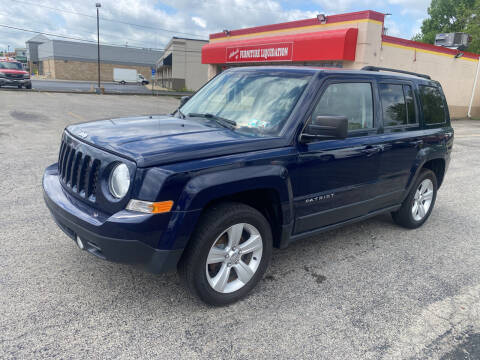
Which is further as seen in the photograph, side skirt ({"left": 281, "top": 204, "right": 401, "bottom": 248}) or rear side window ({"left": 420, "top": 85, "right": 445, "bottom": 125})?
rear side window ({"left": 420, "top": 85, "right": 445, "bottom": 125})

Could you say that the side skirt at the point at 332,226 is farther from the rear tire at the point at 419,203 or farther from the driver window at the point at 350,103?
the driver window at the point at 350,103

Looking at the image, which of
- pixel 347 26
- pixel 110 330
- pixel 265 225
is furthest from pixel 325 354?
pixel 347 26

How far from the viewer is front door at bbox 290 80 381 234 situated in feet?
11.1

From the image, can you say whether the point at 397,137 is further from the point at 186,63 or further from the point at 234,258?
the point at 186,63

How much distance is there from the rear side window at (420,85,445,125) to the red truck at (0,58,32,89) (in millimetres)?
31073

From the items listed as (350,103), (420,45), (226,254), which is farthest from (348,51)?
(226,254)

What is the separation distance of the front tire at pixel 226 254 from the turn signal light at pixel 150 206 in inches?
13.2

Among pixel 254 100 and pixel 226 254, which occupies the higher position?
pixel 254 100

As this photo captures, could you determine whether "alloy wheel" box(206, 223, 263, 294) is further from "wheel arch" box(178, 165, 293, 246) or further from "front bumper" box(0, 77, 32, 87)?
"front bumper" box(0, 77, 32, 87)

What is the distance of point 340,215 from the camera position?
12.5 ft

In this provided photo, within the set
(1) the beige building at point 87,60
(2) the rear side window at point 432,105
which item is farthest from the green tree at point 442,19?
(1) the beige building at point 87,60

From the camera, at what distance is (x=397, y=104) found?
4.33 meters

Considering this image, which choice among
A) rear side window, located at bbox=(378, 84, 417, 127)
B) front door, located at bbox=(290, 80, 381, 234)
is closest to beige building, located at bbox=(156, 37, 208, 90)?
rear side window, located at bbox=(378, 84, 417, 127)

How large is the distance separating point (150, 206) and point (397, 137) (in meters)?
2.89
